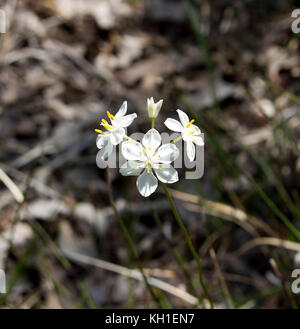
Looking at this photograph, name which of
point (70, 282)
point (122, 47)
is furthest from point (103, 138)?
point (122, 47)

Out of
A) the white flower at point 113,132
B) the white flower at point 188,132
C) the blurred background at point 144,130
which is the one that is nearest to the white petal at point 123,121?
the white flower at point 113,132

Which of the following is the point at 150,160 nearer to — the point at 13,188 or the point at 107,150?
the point at 107,150

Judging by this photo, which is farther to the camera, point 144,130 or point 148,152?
point 144,130

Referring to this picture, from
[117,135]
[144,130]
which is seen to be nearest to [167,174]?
[117,135]

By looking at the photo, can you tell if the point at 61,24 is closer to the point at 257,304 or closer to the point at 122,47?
the point at 122,47

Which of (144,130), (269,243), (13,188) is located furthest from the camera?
(144,130)
